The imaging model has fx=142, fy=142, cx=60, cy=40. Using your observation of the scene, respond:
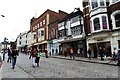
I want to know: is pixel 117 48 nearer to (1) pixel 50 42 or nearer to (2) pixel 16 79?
(2) pixel 16 79

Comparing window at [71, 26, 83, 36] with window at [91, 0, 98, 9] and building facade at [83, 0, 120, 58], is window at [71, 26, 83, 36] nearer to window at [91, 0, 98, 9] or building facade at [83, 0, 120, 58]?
building facade at [83, 0, 120, 58]

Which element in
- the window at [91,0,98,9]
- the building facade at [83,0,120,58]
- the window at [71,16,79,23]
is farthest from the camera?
the window at [71,16,79,23]

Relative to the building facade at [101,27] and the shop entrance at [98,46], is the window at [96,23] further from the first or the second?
the shop entrance at [98,46]

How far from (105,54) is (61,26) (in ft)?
44.5

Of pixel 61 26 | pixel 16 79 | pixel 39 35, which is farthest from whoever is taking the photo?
pixel 39 35

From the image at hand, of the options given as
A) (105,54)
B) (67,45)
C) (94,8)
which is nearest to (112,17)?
(94,8)

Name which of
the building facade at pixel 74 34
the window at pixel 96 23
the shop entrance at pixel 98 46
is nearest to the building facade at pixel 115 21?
the shop entrance at pixel 98 46

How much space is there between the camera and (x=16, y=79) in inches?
302

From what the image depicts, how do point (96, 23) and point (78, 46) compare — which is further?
point (78, 46)

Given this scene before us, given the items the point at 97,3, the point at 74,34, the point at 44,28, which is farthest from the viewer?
the point at 44,28

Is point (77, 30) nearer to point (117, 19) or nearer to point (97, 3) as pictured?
point (97, 3)

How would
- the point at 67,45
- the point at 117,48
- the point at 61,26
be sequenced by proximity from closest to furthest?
the point at 117,48, the point at 67,45, the point at 61,26

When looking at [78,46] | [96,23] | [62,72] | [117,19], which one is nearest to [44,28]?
[78,46]

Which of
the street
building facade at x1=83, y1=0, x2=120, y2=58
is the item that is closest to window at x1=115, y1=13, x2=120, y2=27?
building facade at x1=83, y1=0, x2=120, y2=58
